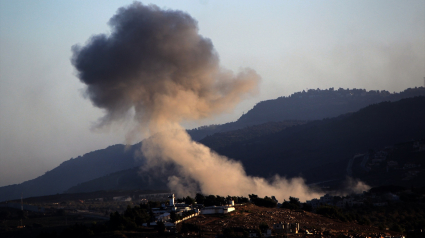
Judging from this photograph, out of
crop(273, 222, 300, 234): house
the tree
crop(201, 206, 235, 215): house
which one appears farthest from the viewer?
crop(201, 206, 235, 215): house

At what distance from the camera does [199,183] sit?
5659 inches

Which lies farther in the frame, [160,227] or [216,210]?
[216,210]

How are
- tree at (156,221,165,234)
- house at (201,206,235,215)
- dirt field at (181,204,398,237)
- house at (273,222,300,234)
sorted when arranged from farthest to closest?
house at (201,206,235,215) → dirt field at (181,204,398,237) → house at (273,222,300,234) → tree at (156,221,165,234)

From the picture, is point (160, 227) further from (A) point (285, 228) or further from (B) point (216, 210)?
(A) point (285, 228)

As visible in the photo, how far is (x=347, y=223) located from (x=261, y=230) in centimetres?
2113

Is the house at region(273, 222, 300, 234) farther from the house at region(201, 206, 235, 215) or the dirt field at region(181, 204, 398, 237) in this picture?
the house at region(201, 206, 235, 215)

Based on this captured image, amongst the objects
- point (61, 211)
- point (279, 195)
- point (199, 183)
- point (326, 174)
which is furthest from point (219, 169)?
point (326, 174)

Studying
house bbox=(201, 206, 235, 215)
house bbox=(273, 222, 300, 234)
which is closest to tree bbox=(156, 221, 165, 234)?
house bbox=(201, 206, 235, 215)

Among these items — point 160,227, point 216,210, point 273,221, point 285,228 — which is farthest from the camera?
point 216,210

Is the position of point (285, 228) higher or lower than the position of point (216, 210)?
lower

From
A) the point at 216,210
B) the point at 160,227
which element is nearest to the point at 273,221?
the point at 216,210

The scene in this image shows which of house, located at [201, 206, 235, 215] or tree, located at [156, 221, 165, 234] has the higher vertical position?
house, located at [201, 206, 235, 215]

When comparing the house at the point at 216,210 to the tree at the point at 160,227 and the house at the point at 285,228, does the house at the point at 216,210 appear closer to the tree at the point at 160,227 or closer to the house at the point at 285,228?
the house at the point at 285,228

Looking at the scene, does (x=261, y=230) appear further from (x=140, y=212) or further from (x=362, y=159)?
(x=362, y=159)
